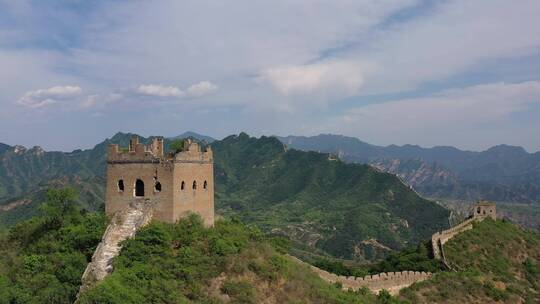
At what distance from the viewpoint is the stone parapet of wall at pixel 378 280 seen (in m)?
33.2

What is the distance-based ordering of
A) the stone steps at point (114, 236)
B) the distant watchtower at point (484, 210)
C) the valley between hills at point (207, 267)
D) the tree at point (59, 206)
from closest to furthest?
1. the valley between hills at point (207, 267)
2. the stone steps at point (114, 236)
3. the tree at point (59, 206)
4. the distant watchtower at point (484, 210)

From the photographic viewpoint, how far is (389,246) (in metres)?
133

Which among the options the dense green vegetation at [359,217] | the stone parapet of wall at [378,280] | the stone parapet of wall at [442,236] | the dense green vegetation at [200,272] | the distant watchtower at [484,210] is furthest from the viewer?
the dense green vegetation at [359,217]

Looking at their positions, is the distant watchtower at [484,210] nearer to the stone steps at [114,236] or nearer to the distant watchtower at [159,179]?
the distant watchtower at [159,179]

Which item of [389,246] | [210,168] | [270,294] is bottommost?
[389,246]

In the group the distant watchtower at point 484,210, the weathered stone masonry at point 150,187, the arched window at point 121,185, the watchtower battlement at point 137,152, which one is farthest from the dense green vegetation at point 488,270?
the arched window at point 121,185

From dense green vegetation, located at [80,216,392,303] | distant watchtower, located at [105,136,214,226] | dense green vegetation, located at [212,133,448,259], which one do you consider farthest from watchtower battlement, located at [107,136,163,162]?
dense green vegetation, located at [212,133,448,259]

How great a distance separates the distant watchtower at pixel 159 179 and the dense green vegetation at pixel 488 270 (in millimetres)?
16776

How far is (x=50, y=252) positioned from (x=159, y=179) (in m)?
6.21

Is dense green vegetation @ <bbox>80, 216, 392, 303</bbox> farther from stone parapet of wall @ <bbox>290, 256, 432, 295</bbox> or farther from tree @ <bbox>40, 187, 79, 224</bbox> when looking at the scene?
tree @ <bbox>40, 187, 79, 224</bbox>

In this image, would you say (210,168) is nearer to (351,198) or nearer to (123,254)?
(123,254)

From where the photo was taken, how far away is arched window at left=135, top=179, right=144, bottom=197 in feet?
93.0

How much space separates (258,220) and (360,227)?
1372 inches

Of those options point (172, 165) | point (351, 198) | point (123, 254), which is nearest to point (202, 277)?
point (123, 254)
